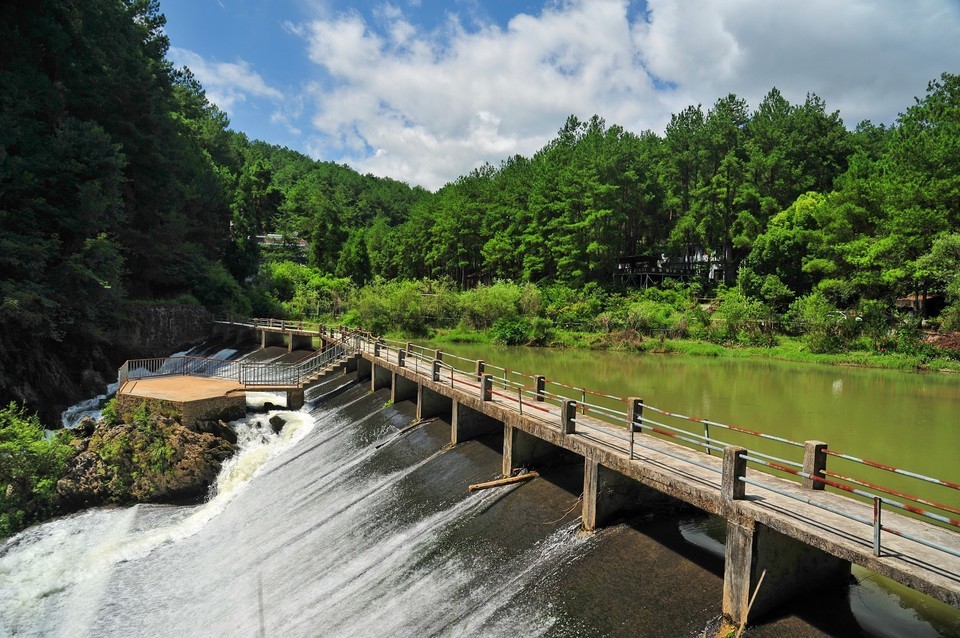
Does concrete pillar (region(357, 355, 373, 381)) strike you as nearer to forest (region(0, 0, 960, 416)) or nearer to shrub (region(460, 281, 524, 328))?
forest (region(0, 0, 960, 416))

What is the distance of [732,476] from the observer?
768cm

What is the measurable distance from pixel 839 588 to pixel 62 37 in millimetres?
38809

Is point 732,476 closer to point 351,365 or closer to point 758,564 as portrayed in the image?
point 758,564

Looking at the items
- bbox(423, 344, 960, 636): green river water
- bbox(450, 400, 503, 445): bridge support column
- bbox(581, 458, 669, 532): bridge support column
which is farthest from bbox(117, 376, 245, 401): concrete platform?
bbox(581, 458, 669, 532): bridge support column

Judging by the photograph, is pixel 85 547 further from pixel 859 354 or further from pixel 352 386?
pixel 859 354

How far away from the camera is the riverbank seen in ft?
121

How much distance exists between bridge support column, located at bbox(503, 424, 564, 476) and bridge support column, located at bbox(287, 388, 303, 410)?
14.5 meters

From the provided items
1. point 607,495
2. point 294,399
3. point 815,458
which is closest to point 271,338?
point 294,399

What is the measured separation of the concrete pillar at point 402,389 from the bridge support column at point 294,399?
5.07m

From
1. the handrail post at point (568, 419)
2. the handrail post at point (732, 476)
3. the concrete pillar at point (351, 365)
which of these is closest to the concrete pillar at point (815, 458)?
the handrail post at point (732, 476)

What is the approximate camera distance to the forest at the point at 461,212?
2627 centimetres

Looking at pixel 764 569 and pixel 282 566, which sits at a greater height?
pixel 764 569

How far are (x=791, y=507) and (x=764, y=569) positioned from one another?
3.18 ft

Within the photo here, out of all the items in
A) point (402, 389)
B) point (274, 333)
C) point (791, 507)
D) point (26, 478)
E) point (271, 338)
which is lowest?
point (26, 478)
